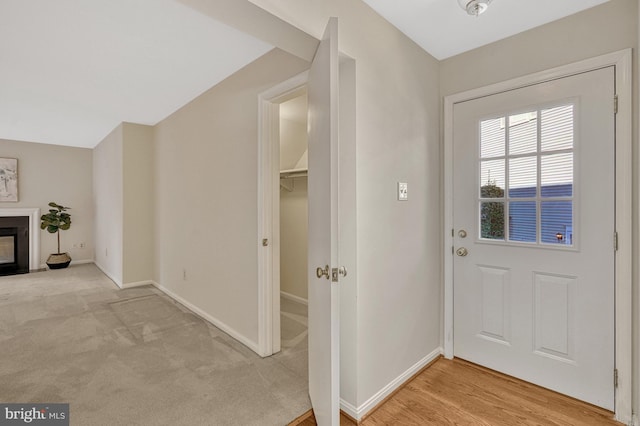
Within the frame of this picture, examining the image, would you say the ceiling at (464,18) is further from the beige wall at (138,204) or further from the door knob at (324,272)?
the beige wall at (138,204)

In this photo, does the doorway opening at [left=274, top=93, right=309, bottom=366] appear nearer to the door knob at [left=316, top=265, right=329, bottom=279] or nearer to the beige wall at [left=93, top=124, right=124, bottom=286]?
the door knob at [left=316, top=265, right=329, bottom=279]

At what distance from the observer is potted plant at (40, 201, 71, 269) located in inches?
210

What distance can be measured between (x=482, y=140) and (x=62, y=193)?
7.02 m

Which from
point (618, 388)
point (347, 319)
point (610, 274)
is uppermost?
point (610, 274)

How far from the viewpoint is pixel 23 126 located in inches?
171

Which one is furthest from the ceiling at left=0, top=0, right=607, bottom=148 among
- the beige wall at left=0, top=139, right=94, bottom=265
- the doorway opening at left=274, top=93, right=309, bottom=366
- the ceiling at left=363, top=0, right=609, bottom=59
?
the beige wall at left=0, top=139, right=94, bottom=265

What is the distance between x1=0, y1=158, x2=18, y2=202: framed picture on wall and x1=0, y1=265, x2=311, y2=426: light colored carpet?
292 centimetres

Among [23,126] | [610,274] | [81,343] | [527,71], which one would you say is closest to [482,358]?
[610,274]

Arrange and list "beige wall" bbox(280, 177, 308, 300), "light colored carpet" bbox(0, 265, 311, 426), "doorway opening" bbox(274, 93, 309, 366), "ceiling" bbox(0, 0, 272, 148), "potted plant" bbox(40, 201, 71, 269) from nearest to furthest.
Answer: "light colored carpet" bbox(0, 265, 311, 426) < "ceiling" bbox(0, 0, 272, 148) < "doorway opening" bbox(274, 93, 309, 366) < "beige wall" bbox(280, 177, 308, 300) < "potted plant" bbox(40, 201, 71, 269)

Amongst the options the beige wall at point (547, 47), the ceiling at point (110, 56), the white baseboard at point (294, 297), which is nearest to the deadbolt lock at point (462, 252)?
the beige wall at point (547, 47)

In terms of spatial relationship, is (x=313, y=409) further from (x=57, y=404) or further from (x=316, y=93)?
(x=316, y=93)

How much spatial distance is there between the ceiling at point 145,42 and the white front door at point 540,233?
0.46 meters

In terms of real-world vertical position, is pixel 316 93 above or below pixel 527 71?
below

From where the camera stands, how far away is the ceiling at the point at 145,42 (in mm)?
1750
